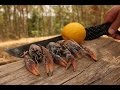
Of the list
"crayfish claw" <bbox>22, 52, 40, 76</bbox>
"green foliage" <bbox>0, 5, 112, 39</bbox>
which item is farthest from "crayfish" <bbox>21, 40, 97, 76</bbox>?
"green foliage" <bbox>0, 5, 112, 39</bbox>

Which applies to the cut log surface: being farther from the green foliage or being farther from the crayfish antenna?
the green foliage

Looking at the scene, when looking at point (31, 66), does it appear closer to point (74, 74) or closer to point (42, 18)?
point (74, 74)

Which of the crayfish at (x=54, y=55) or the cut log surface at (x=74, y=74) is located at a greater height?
the crayfish at (x=54, y=55)

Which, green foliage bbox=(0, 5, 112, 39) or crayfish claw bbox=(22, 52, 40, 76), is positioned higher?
crayfish claw bbox=(22, 52, 40, 76)

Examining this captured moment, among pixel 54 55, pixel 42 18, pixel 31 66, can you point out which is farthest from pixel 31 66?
pixel 42 18

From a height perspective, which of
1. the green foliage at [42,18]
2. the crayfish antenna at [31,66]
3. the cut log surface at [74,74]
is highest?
the crayfish antenna at [31,66]

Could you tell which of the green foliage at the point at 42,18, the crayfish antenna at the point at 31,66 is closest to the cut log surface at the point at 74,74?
the crayfish antenna at the point at 31,66

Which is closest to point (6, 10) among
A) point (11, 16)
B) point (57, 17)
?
point (11, 16)

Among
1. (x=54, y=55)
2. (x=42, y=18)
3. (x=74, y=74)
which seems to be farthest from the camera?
(x=42, y=18)

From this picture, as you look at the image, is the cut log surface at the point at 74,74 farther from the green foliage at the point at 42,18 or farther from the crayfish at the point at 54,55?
the green foliage at the point at 42,18
